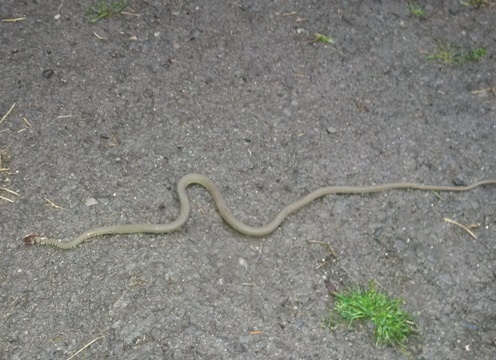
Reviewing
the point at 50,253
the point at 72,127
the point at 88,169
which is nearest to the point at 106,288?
the point at 50,253

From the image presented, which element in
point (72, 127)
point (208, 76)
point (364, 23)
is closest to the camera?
point (72, 127)

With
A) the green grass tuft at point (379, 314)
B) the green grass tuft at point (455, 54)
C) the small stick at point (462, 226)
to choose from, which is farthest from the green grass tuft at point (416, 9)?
the green grass tuft at point (379, 314)

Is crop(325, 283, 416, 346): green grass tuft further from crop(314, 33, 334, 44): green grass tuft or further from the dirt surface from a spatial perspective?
crop(314, 33, 334, 44): green grass tuft

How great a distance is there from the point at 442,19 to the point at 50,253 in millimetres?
3785

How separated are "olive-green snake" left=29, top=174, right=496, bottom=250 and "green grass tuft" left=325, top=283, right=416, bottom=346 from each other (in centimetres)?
66

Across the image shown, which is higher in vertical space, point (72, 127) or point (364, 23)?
point (364, 23)

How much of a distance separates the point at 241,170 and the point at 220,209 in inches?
15.7

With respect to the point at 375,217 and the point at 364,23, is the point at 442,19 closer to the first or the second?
the point at 364,23

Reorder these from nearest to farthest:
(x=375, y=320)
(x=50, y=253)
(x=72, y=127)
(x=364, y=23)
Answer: (x=375, y=320), (x=50, y=253), (x=72, y=127), (x=364, y=23)

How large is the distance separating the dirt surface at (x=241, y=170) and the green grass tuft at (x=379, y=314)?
6 cm

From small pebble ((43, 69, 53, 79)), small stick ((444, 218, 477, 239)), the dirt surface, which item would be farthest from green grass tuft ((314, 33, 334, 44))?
small pebble ((43, 69, 53, 79))

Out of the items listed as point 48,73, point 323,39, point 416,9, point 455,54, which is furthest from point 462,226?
point 48,73

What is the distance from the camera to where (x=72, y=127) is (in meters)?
4.58

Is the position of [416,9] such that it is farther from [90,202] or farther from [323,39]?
[90,202]
